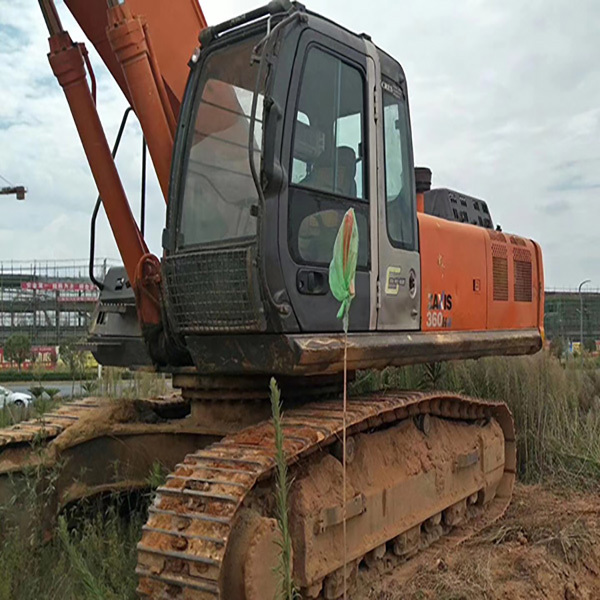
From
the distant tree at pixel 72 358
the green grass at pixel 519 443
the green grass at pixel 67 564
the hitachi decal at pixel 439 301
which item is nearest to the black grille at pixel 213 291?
the green grass at pixel 519 443

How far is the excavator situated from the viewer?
368cm

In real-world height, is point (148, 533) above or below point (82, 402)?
below

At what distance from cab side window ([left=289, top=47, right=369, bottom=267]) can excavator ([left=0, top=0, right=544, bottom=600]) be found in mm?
13

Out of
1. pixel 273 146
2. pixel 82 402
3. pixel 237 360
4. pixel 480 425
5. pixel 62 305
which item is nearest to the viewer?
pixel 273 146

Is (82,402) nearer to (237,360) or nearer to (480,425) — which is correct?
(237,360)

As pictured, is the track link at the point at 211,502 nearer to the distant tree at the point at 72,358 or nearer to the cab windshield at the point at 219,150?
the cab windshield at the point at 219,150

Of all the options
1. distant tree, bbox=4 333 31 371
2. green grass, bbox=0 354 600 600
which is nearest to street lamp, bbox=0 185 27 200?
distant tree, bbox=4 333 31 371

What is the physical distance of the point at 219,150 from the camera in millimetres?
4309

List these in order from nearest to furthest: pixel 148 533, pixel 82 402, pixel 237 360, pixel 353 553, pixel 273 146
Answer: pixel 148 533 → pixel 273 146 → pixel 237 360 → pixel 353 553 → pixel 82 402

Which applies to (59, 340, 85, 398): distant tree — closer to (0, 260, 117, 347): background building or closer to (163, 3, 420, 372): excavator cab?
(163, 3, 420, 372): excavator cab

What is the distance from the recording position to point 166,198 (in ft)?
15.1

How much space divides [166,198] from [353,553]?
8.16 feet

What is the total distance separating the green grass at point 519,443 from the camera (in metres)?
4.05

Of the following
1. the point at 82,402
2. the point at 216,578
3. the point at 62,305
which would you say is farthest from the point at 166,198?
the point at 62,305
